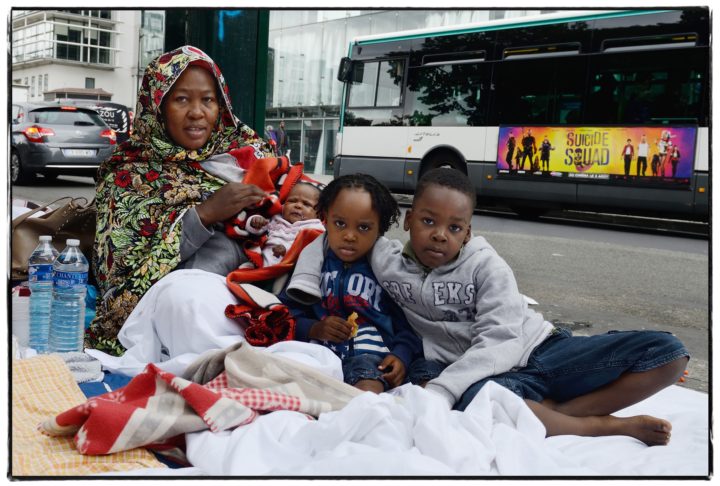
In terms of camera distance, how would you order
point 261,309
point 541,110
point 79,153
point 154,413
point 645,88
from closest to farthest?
1. point 154,413
2. point 261,309
3. point 79,153
4. point 645,88
5. point 541,110

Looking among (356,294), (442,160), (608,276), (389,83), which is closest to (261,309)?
(356,294)

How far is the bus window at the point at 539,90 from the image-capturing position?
392 inches

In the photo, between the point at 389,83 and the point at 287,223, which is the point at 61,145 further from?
the point at 389,83

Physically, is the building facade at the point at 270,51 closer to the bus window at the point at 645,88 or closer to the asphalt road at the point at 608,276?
the asphalt road at the point at 608,276

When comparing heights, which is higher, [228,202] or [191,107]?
[191,107]

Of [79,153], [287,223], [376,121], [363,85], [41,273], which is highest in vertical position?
[363,85]

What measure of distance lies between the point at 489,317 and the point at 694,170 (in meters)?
7.08

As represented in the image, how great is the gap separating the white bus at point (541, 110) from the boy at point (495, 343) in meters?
5.20

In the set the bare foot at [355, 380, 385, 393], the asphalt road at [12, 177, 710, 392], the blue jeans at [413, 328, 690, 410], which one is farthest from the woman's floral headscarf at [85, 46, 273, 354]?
the blue jeans at [413, 328, 690, 410]

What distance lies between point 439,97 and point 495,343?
32.6 feet

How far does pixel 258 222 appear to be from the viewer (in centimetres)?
296

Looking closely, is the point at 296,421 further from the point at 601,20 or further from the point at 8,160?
the point at 601,20

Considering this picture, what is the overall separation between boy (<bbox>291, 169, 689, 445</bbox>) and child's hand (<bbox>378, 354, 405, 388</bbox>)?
0.05 metres

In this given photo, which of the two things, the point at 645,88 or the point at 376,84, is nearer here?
the point at 645,88
